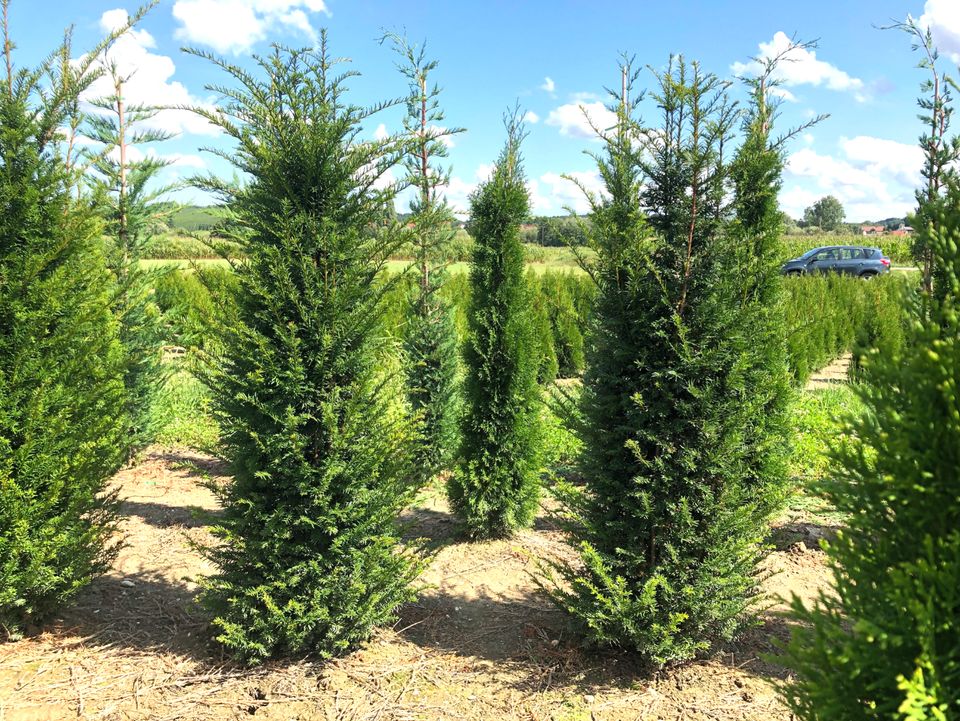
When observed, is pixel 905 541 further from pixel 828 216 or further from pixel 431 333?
pixel 828 216

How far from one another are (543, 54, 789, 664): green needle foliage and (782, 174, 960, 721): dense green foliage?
4.45 ft

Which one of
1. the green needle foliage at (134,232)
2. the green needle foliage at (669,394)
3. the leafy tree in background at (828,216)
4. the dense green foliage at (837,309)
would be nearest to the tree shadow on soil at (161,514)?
the green needle foliage at (134,232)

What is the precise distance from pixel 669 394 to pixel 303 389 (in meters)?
2.20

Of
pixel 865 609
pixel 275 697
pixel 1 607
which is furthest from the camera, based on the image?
pixel 1 607

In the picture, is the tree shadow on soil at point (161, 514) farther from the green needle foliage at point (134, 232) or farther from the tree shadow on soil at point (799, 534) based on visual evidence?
the tree shadow on soil at point (799, 534)

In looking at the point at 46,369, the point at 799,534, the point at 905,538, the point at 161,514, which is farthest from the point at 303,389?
the point at 799,534

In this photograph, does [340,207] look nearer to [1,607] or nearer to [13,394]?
[13,394]

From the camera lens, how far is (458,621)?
4613mm

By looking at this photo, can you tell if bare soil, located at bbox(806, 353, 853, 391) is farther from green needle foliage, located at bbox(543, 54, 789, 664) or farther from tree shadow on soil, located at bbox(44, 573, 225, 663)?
tree shadow on soil, located at bbox(44, 573, 225, 663)

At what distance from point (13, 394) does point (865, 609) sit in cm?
462

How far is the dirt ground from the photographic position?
3523 mm

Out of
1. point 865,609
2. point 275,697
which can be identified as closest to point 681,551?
point 865,609

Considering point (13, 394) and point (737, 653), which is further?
point (737, 653)

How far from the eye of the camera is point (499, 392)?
6.27m
